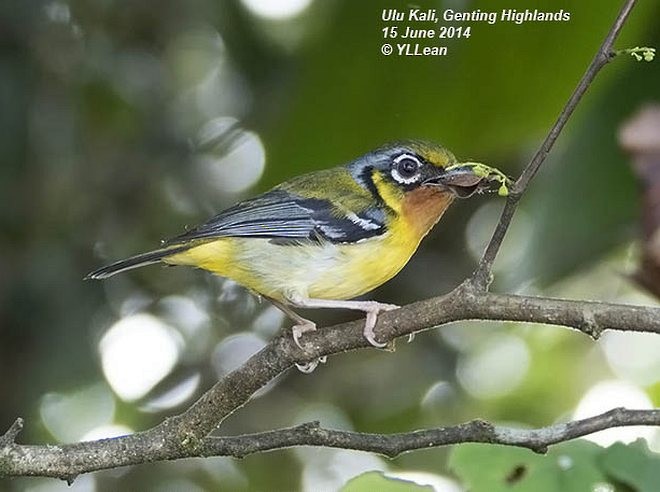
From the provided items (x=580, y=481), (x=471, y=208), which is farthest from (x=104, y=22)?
(x=580, y=481)

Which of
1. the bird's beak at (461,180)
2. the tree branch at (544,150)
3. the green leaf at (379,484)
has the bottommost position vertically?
the green leaf at (379,484)

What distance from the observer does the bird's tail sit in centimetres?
88

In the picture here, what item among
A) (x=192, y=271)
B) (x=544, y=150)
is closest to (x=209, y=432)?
(x=544, y=150)

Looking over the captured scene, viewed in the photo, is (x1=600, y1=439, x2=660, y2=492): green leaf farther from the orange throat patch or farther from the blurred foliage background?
the blurred foliage background

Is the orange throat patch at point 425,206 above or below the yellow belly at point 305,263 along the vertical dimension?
above

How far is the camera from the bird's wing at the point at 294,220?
1040 mm

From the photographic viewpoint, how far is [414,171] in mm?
931

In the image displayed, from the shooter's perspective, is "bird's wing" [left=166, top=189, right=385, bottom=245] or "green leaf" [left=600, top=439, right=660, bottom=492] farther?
"bird's wing" [left=166, top=189, right=385, bottom=245]

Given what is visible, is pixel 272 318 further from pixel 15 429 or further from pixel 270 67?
pixel 15 429

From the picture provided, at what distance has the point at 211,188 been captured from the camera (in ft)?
4.89

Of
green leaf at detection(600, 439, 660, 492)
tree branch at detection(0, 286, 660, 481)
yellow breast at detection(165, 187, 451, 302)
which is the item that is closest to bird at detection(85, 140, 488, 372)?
yellow breast at detection(165, 187, 451, 302)

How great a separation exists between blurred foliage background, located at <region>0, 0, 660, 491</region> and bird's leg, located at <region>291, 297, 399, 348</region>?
19 cm

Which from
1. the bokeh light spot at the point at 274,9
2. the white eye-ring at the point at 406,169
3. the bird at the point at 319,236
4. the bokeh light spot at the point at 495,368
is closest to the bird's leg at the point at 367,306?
the bird at the point at 319,236

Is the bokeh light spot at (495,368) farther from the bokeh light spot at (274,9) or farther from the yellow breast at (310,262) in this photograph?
the yellow breast at (310,262)
